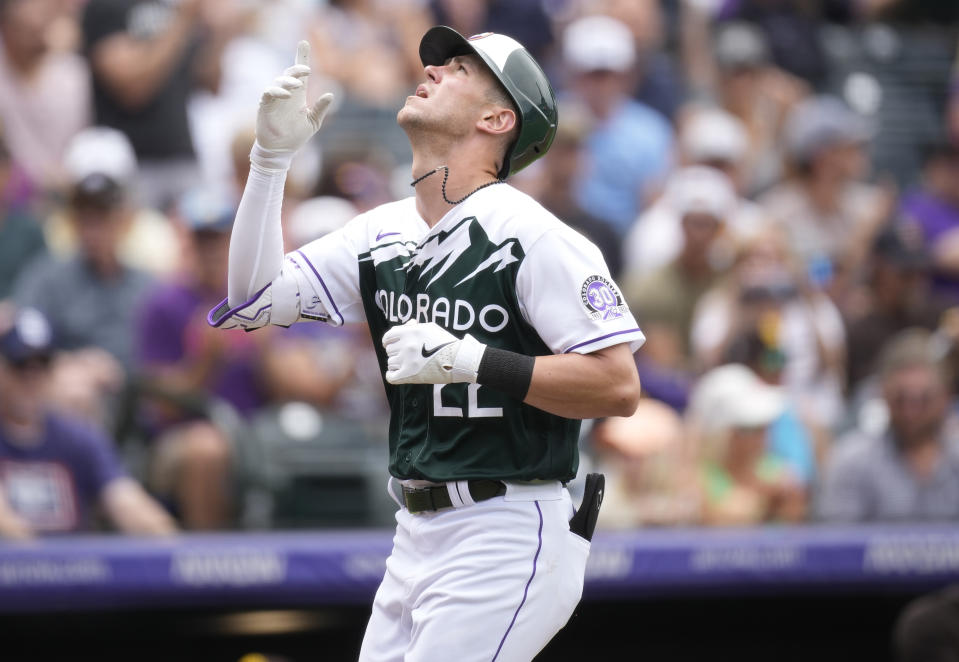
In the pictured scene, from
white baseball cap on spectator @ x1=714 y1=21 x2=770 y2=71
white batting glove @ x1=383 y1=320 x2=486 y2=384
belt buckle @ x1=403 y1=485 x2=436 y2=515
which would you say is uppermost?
white batting glove @ x1=383 y1=320 x2=486 y2=384

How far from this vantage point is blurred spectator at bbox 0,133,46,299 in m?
6.76

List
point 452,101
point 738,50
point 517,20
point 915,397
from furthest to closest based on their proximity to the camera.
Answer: point 517,20 → point 738,50 → point 915,397 → point 452,101

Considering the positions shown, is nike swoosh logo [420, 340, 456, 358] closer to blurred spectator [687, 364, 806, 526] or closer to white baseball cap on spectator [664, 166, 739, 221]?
blurred spectator [687, 364, 806, 526]

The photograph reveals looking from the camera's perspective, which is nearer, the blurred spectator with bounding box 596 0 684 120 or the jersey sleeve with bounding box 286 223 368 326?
the jersey sleeve with bounding box 286 223 368 326

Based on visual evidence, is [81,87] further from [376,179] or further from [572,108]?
[572,108]

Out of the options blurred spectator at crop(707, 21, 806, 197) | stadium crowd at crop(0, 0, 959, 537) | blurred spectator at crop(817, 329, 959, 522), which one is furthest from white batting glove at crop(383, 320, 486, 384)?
blurred spectator at crop(707, 21, 806, 197)

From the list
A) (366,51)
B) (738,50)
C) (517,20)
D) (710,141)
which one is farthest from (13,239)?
(738,50)

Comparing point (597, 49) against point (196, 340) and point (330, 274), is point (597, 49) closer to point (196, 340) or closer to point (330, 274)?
point (196, 340)

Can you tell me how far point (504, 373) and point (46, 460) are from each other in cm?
316

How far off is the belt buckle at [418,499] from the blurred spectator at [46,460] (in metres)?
2.51

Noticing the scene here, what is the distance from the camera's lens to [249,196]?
3.32 metres

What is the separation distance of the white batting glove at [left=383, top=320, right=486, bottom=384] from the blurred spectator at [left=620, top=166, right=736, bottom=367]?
3926 millimetres

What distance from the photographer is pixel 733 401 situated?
589cm

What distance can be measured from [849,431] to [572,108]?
8.75ft
